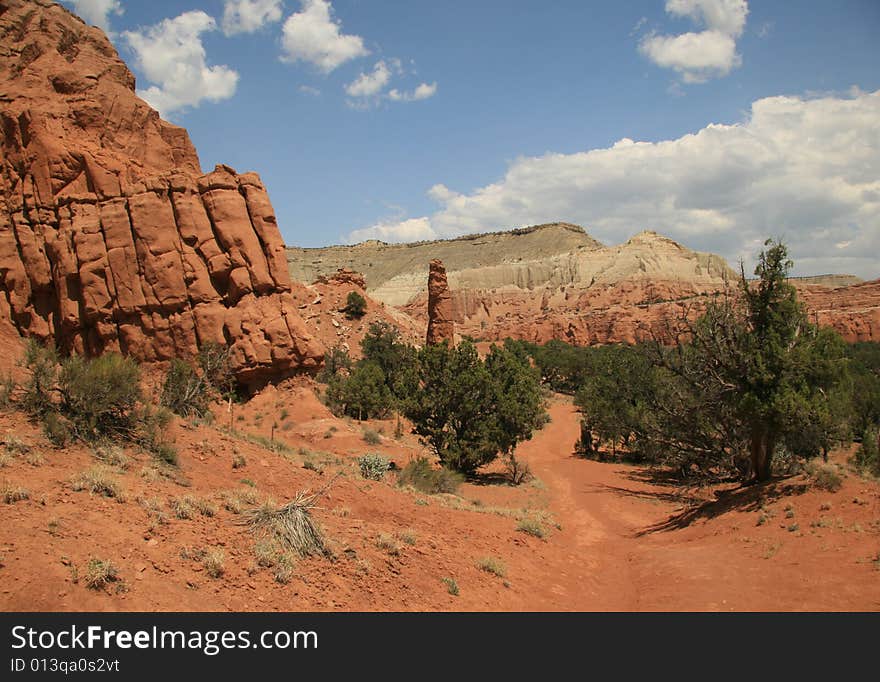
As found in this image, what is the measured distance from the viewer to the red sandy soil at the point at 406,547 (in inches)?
243

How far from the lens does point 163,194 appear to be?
77.2ft

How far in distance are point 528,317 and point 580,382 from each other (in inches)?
1861

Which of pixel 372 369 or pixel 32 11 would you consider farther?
pixel 372 369

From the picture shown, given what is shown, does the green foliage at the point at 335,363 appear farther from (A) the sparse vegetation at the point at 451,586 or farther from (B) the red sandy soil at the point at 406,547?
(A) the sparse vegetation at the point at 451,586

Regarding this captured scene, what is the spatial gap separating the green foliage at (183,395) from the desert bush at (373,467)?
16.5ft

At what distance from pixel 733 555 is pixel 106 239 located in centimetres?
2433

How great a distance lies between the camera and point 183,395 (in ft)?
59.0

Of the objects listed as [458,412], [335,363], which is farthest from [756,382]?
[335,363]

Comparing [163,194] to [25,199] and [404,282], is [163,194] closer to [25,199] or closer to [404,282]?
[25,199]

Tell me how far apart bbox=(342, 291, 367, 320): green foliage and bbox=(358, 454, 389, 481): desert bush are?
39474mm

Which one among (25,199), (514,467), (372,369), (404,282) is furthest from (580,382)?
(404,282)

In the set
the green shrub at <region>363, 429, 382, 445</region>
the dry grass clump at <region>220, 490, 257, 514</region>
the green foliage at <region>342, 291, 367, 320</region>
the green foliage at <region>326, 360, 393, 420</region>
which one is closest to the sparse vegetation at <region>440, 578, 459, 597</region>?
the dry grass clump at <region>220, 490, 257, 514</region>

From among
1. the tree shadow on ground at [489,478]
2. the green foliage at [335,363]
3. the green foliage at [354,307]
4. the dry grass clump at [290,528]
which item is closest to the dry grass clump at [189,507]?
the dry grass clump at [290,528]

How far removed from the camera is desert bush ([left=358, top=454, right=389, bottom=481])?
15.6m
